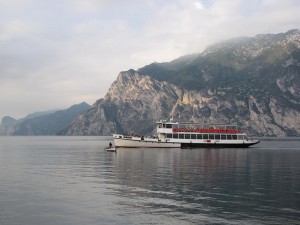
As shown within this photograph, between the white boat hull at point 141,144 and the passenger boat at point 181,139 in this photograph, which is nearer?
the white boat hull at point 141,144

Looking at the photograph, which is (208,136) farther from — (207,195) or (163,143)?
(207,195)

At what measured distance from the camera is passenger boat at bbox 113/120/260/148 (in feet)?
453

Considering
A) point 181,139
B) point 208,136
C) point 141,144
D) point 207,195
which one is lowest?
point 207,195

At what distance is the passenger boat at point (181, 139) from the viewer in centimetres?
13812

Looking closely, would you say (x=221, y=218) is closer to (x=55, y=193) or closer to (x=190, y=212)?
(x=190, y=212)

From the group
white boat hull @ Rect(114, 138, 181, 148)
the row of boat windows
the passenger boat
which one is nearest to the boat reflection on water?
white boat hull @ Rect(114, 138, 181, 148)

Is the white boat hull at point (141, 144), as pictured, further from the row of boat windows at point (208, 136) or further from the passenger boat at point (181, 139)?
the row of boat windows at point (208, 136)

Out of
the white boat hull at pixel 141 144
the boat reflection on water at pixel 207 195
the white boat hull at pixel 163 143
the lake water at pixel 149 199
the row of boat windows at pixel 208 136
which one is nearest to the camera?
the lake water at pixel 149 199

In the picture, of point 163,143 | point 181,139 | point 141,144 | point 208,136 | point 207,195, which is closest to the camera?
point 207,195

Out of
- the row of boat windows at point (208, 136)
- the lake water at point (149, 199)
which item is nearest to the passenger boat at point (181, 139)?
the row of boat windows at point (208, 136)

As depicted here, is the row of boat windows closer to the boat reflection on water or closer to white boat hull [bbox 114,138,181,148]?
white boat hull [bbox 114,138,181,148]

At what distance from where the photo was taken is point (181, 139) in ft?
465

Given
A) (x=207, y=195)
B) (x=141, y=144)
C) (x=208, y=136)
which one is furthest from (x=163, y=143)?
(x=207, y=195)

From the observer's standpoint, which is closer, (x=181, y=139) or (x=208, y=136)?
(x=181, y=139)
